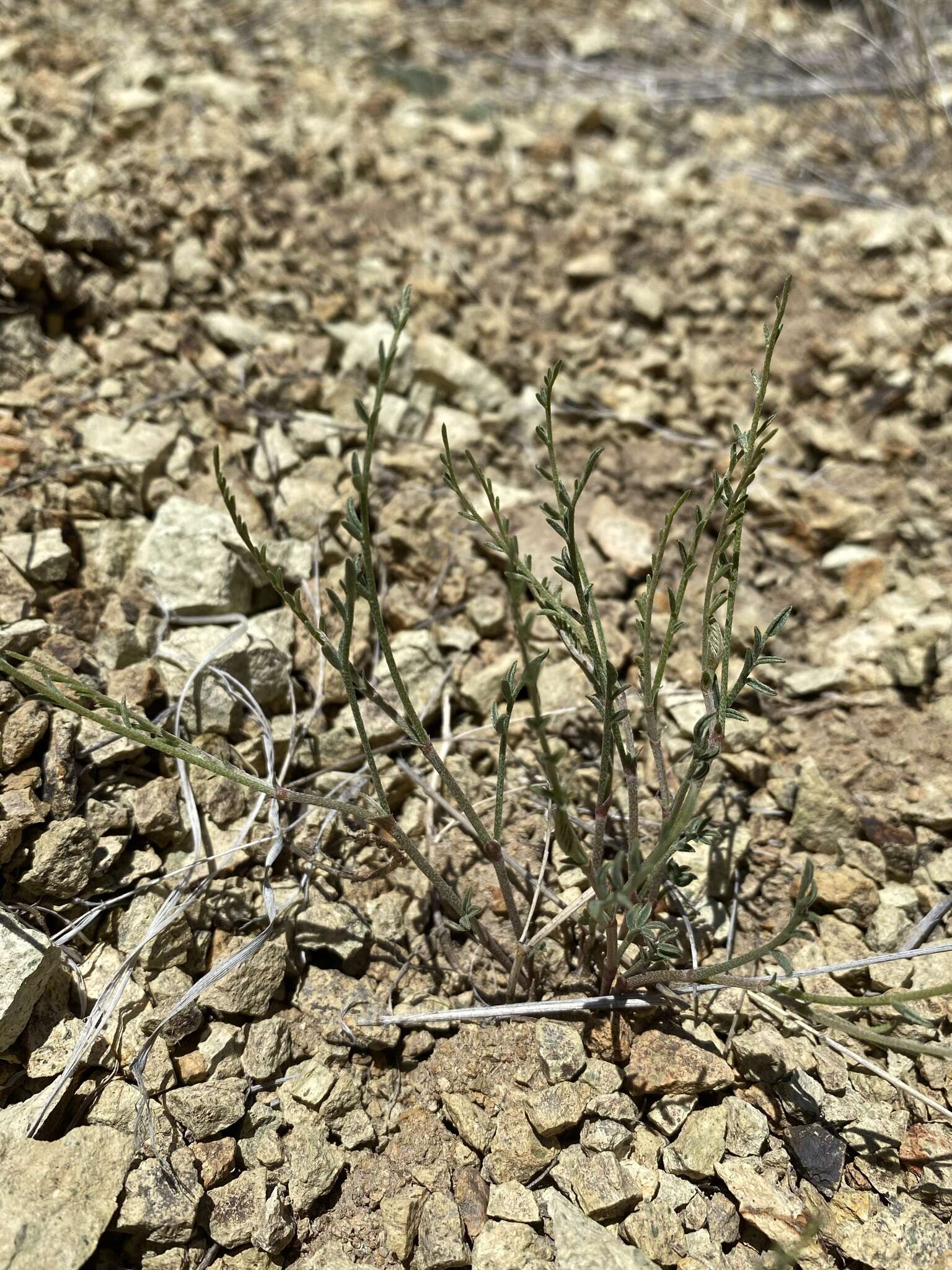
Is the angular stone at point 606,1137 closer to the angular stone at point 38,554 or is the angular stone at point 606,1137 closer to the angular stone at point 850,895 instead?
the angular stone at point 850,895

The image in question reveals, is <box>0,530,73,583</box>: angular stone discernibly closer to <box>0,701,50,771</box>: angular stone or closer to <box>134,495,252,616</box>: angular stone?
<box>134,495,252,616</box>: angular stone

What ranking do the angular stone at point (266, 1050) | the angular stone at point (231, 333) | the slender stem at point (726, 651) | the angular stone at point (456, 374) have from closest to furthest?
1. the slender stem at point (726, 651)
2. the angular stone at point (266, 1050)
3. the angular stone at point (231, 333)
4. the angular stone at point (456, 374)

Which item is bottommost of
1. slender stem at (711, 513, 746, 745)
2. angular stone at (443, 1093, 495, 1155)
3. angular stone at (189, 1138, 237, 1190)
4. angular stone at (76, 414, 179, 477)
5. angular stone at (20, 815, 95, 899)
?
angular stone at (189, 1138, 237, 1190)

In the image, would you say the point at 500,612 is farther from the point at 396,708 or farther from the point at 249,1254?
the point at 249,1254

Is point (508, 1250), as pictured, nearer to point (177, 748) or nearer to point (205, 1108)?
point (205, 1108)

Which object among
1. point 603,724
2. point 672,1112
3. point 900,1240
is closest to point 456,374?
point 603,724

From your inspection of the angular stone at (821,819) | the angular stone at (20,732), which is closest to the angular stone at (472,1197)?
the angular stone at (821,819)

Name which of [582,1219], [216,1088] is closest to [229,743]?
[216,1088]

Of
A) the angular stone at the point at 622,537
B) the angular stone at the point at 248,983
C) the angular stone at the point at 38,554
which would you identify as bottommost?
the angular stone at the point at 248,983

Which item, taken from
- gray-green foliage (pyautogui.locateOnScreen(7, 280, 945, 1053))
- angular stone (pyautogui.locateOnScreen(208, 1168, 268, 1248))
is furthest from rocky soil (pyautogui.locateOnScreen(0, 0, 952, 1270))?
gray-green foliage (pyautogui.locateOnScreen(7, 280, 945, 1053))
